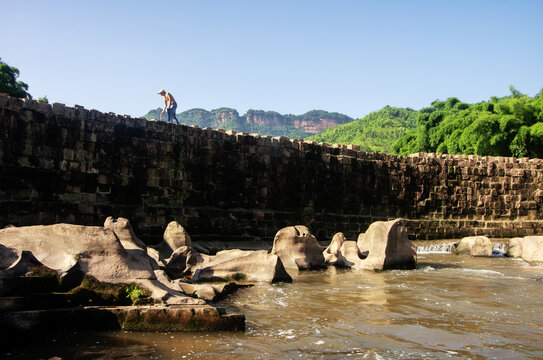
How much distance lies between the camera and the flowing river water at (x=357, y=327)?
474 centimetres

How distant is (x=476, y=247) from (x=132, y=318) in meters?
14.0

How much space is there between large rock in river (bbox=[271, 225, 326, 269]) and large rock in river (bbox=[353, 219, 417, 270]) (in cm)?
120

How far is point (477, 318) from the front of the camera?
6633mm

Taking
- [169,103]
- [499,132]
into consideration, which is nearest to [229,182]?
[169,103]

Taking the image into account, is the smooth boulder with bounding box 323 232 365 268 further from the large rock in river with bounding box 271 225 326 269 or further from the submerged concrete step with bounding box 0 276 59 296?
the submerged concrete step with bounding box 0 276 59 296

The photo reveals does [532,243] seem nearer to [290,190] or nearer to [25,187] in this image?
[290,190]

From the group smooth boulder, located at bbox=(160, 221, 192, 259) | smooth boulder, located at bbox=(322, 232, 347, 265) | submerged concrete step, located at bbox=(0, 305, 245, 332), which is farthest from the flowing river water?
smooth boulder, located at bbox=(160, 221, 192, 259)

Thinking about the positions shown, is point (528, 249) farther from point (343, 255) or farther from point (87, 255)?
point (87, 255)

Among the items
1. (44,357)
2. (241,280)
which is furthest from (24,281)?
(241,280)

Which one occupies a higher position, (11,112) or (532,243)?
(11,112)

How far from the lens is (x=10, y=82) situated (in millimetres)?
29625

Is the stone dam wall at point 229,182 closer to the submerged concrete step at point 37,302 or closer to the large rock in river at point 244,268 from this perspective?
the large rock in river at point 244,268

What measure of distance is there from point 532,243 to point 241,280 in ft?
34.1

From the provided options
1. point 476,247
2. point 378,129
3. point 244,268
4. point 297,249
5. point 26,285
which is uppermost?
point 378,129
